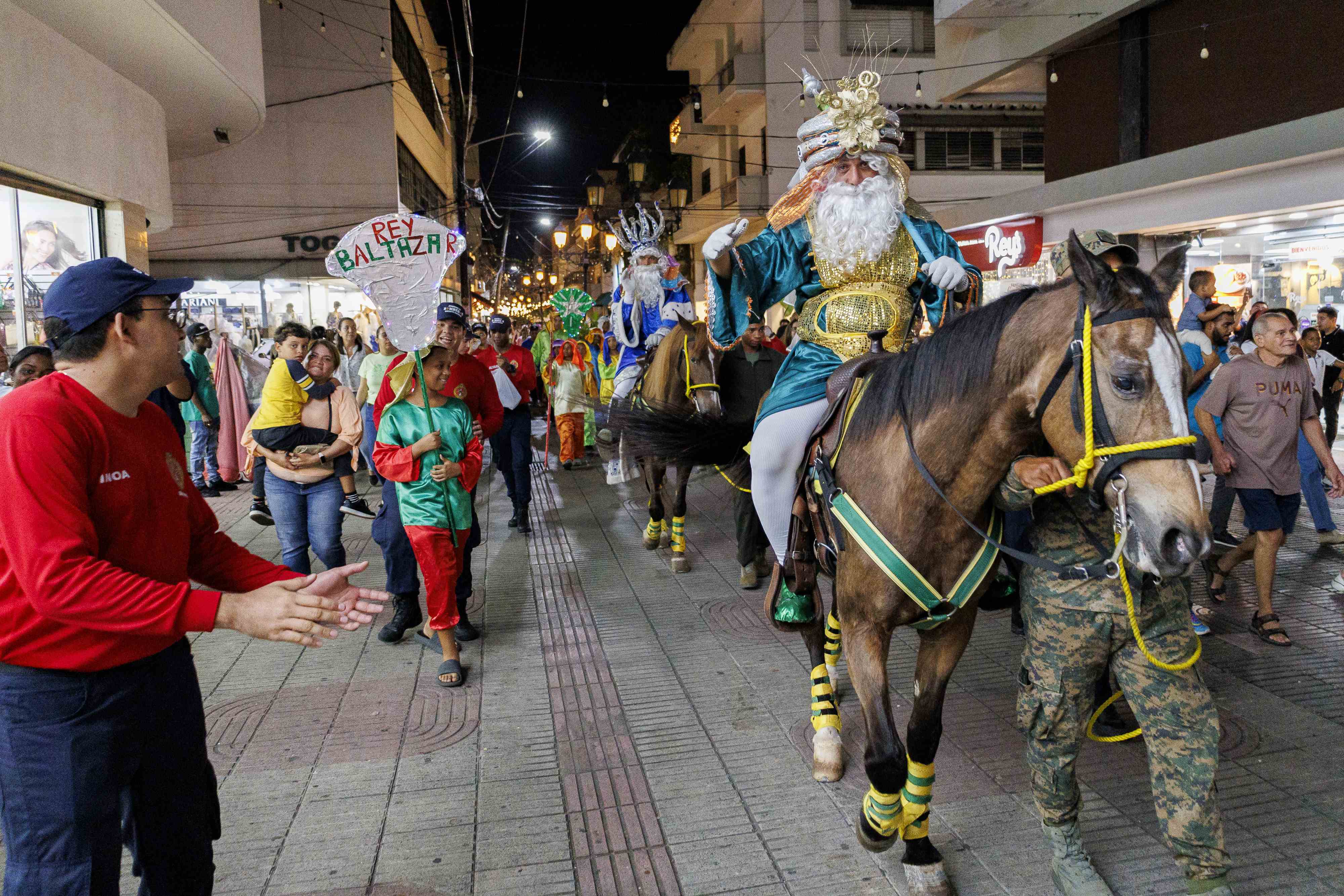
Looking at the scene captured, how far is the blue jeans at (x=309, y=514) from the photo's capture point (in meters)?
5.88

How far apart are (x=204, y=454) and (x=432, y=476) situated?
26.4 ft

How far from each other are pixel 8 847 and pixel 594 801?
231 cm

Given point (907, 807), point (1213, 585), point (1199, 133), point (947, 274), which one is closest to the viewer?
point (907, 807)

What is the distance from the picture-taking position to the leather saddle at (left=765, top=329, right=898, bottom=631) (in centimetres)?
349

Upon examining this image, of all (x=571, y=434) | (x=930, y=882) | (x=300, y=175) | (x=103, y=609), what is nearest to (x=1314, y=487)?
(x=930, y=882)

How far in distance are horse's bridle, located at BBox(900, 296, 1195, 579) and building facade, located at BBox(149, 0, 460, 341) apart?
74.6 feet

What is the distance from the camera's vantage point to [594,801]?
392 centimetres

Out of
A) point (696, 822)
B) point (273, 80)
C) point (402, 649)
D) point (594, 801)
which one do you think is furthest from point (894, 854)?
point (273, 80)

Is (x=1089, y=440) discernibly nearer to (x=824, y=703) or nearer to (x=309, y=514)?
(x=824, y=703)

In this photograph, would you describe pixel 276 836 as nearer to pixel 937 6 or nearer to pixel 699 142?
pixel 937 6

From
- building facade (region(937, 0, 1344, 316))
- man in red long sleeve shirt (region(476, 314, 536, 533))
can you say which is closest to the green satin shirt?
man in red long sleeve shirt (region(476, 314, 536, 533))

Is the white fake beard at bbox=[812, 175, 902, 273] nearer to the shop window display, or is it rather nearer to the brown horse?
the brown horse

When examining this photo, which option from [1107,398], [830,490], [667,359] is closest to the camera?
[1107,398]

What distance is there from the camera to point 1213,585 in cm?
643
